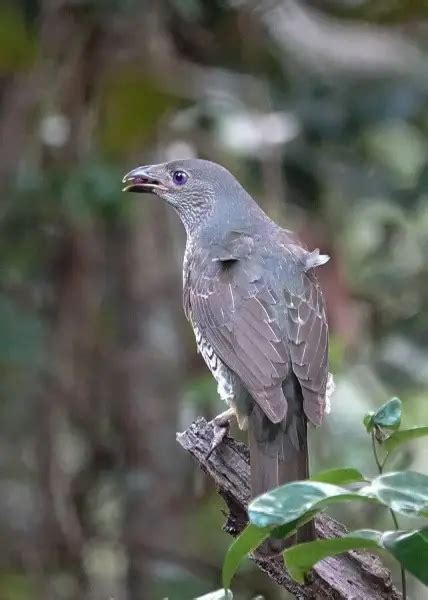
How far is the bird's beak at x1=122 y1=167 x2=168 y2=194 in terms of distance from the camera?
5.11 metres

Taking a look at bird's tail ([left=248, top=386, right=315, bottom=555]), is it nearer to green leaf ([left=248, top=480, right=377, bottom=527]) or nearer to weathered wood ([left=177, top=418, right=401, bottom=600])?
weathered wood ([left=177, top=418, right=401, bottom=600])

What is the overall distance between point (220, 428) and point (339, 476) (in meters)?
1.63

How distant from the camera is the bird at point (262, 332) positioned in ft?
12.0

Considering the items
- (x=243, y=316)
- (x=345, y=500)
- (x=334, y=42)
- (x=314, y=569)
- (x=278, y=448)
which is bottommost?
(x=314, y=569)

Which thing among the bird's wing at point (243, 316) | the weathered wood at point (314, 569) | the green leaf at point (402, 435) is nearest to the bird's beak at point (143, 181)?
the bird's wing at point (243, 316)

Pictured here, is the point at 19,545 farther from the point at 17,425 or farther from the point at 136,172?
the point at 136,172

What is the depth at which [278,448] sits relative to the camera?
3641 mm

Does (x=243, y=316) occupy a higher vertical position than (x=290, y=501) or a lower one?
higher

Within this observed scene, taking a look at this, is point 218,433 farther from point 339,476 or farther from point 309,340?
point 339,476

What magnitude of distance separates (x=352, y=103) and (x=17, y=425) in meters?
2.54

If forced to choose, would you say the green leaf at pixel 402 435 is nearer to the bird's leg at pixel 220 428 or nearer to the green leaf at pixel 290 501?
the green leaf at pixel 290 501

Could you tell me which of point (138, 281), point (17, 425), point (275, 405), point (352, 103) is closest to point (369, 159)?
point (352, 103)

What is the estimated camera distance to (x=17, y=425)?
21.7 ft

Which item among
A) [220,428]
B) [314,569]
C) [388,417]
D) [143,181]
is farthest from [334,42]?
[388,417]
